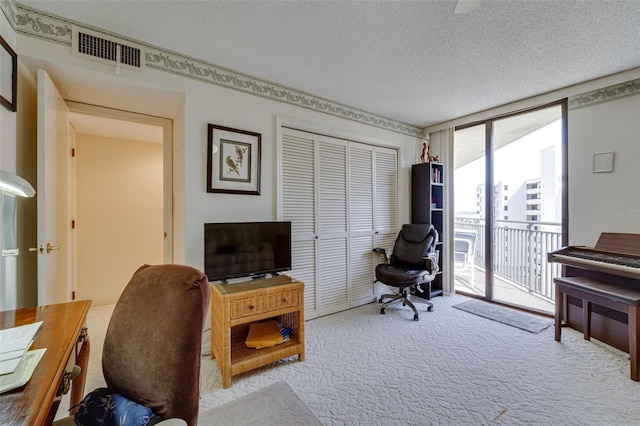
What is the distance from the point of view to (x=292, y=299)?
2145 millimetres

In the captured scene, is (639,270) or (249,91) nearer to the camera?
(639,270)

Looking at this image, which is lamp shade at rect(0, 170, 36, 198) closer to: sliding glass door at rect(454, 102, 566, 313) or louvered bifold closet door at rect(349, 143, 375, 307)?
louvered bifold closet door at rect(349, 143, 375, 307)

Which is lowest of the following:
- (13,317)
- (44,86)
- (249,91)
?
(13,317)

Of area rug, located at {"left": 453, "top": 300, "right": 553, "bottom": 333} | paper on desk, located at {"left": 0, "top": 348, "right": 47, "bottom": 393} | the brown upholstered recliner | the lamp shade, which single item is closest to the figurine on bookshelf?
area rug, located at {"left": 453, "top": 300, "right": 553, "bottom": 333}

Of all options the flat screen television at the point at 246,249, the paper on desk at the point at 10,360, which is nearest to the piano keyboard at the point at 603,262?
the flat screen television at the point at 246,249

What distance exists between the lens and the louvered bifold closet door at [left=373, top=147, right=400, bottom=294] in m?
3.61

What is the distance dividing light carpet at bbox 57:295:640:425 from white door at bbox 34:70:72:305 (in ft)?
2.51

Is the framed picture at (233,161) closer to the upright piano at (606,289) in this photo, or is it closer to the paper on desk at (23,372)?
the paper on desk at (23,372)

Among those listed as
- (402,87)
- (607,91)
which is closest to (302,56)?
(402,87)

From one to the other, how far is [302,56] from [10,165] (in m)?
2.08

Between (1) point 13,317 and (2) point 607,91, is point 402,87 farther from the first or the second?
(1) point 13,317

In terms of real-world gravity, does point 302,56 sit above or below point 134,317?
above

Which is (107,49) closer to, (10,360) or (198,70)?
(198,70)

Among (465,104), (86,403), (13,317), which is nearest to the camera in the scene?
(86,403)
